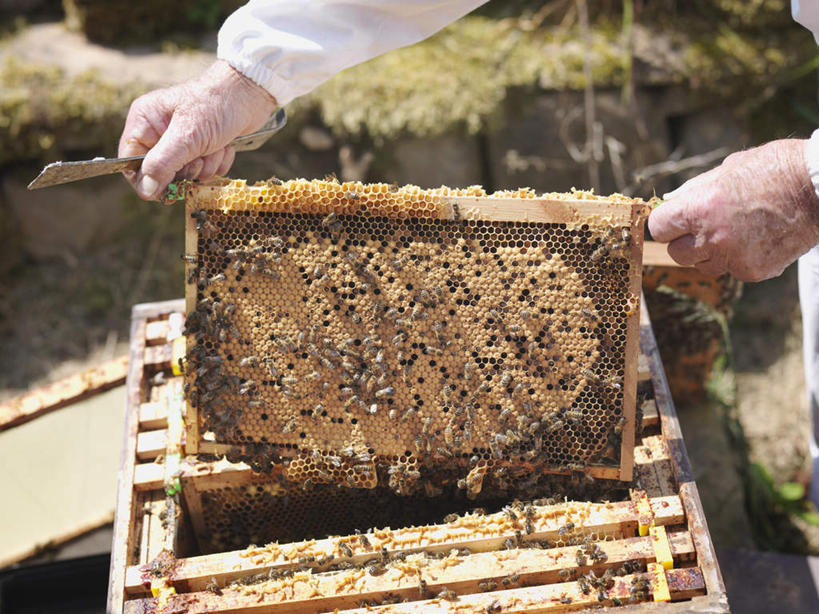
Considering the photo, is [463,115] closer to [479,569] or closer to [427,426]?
[427,426]

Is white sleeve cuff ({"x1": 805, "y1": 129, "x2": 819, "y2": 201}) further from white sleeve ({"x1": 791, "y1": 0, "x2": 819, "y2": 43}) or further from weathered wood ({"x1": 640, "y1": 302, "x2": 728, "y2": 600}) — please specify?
weathered wood ({"x1": 640, "y1": 302, "x2": 728, "y2": 600})

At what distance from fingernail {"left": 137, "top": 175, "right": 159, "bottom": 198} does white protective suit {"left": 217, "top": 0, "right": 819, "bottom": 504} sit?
682mm

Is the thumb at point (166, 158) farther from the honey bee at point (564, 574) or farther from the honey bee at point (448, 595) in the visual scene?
the honey bee at point (564, 574)

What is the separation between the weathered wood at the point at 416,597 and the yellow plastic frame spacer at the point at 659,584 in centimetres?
2

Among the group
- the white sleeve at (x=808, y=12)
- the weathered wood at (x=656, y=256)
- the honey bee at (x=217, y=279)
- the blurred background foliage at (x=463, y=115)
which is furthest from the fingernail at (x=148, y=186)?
the blurred background foliage at (x=463, y=115)

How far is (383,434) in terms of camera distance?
3.12 metres

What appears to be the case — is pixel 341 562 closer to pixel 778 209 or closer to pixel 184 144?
pixel 184 144

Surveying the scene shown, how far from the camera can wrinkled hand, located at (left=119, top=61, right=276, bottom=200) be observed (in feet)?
10.0

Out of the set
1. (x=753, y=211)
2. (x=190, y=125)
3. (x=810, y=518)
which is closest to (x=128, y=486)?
(x=190, y=125)

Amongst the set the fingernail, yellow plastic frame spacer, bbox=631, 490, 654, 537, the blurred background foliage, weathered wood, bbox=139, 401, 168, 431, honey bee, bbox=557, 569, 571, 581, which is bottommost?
honey bee, bbox=557, 569, 571, 581

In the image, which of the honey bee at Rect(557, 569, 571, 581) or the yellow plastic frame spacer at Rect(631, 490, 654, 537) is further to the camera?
the yellow plastic frame spacer at Rect(631, 490, 654, 537)

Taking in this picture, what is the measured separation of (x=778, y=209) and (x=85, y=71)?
6286 millimetres

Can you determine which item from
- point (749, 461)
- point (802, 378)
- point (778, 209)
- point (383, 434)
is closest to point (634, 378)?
point (778, 209)

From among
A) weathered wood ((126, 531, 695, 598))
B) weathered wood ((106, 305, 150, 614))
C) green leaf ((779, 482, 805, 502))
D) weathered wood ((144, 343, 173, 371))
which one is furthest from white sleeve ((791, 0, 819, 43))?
weathered wood ((106, 305, 150, 614))
